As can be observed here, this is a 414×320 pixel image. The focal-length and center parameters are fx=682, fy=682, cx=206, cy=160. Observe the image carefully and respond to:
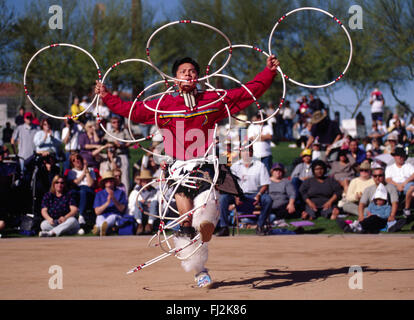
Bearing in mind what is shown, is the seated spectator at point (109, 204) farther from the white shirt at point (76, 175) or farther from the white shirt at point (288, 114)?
the white shirt at point (288, 114)

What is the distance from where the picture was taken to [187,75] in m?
7.45

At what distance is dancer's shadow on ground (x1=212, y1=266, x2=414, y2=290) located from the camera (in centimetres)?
766

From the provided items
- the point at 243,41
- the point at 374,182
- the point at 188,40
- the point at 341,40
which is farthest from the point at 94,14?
the point at 374,182

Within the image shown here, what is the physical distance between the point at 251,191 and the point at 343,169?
263 cm

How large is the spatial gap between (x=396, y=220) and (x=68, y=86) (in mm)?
28443

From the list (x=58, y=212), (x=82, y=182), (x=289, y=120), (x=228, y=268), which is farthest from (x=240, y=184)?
(x=289, y=120)

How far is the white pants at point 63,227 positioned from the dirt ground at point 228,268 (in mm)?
640

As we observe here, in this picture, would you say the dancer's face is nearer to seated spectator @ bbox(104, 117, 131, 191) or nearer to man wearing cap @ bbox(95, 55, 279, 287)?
man wearing cap @ bbox(95, 55, 279, 287)

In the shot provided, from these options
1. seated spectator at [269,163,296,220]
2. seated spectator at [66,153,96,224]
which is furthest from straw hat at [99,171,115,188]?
seated spectator at [269,163,296,220]

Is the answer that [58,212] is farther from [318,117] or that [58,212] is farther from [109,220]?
[318,117]

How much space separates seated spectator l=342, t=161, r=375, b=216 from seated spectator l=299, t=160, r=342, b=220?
0.90 ft

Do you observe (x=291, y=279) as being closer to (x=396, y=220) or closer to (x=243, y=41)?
(x=396, y=220)

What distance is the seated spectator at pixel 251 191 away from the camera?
520 inches

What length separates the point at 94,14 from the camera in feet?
130
